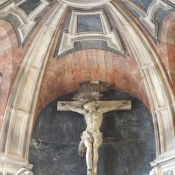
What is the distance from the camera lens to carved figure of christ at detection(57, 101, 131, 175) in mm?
8602

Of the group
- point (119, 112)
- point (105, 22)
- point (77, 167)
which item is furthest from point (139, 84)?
point (77, 167)

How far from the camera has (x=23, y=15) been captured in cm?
863

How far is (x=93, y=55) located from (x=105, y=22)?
0.73 metres

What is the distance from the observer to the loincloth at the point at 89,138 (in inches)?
345

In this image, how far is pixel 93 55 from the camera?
9273 millimetres

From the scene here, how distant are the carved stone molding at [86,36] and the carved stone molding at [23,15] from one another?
0.60m

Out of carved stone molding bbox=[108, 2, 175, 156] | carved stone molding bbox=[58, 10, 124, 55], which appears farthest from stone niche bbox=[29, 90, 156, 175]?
carved stone molding bbox=[58, 10, 124, 55]

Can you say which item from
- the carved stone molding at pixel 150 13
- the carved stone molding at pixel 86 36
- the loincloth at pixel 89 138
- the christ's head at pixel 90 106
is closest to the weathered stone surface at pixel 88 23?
the carved stone molding at pixel 86 36

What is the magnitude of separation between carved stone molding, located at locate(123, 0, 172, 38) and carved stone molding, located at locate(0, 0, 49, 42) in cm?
149

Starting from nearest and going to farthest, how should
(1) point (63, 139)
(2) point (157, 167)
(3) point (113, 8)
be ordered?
(2) point (157, 167)
(3) point (113, 8)
(1) point (63, 139)

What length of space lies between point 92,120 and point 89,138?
358mm

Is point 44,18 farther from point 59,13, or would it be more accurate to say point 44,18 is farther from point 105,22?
point 105,22

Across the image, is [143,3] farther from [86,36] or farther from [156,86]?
[156,86]

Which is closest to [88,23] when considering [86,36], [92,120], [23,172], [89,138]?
[86,36]
